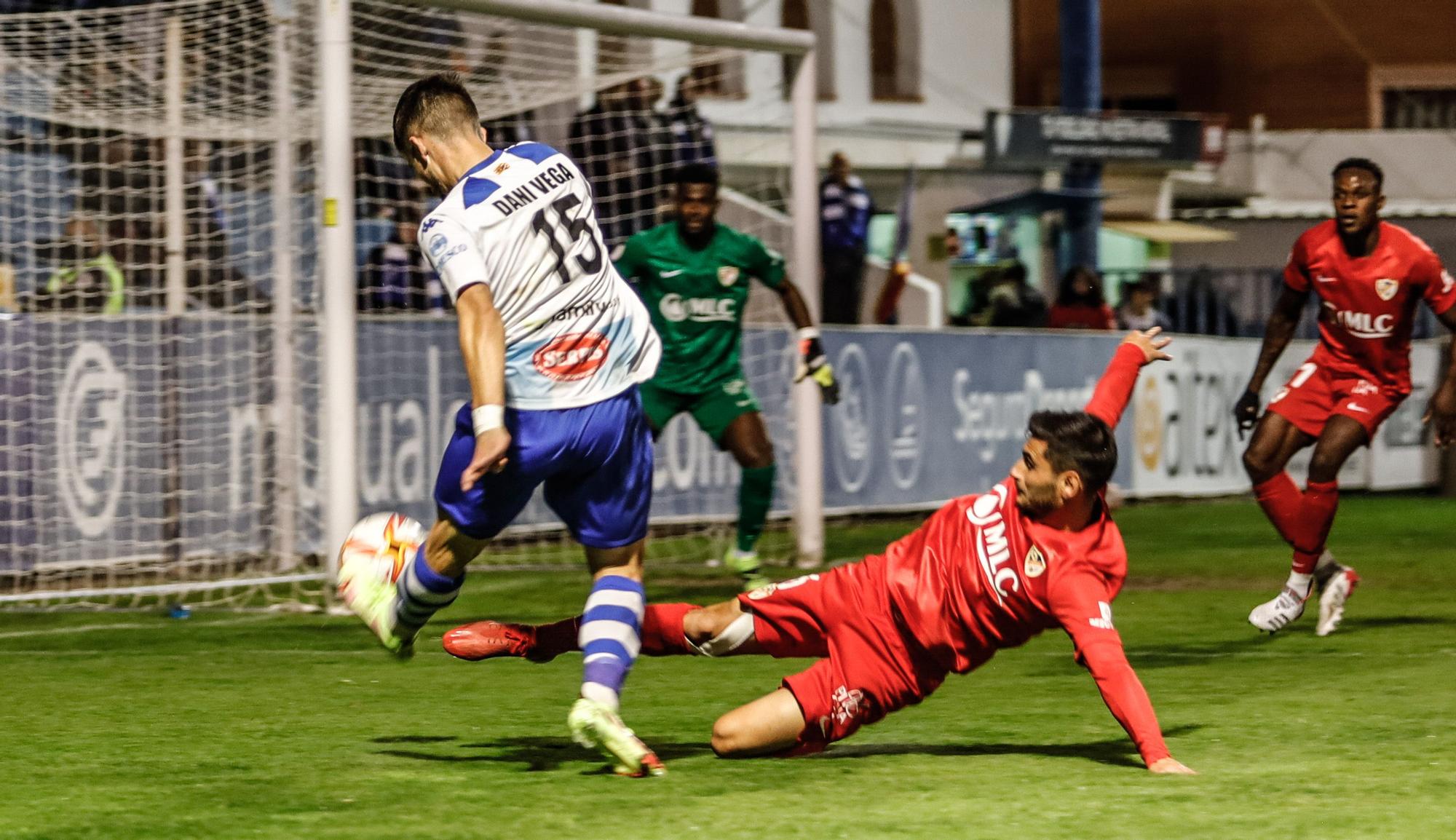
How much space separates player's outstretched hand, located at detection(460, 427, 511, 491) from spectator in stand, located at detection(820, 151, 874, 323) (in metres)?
10.8

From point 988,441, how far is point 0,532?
7.91m

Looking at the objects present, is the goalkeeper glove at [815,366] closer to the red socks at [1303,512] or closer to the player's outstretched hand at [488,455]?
the red socks at [1303,512]

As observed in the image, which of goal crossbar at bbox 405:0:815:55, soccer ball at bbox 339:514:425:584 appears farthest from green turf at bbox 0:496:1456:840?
goal crossbar at bbox 405:0:815:55

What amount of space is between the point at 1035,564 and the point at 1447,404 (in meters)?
3.86

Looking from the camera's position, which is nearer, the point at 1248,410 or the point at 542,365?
the point at 542,365

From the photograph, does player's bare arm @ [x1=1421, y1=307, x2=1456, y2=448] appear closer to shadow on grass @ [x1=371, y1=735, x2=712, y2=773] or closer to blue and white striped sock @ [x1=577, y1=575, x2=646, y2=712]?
shadow on grass @ [x1=371, y1=735, x2=712, y2=773]

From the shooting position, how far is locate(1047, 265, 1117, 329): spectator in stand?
18875mm

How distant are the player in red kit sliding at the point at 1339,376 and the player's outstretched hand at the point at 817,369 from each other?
1986 mm

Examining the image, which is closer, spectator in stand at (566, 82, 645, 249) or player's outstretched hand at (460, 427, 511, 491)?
player's outstretched hand at (460, 427, 511, 491)

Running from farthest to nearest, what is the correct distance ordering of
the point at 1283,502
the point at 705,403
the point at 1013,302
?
the point at 1013,302 < the point at 705,403 < the point at 1283,502

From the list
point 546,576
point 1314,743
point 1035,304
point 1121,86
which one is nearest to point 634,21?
point 546,576

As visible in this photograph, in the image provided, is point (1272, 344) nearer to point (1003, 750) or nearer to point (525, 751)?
point (1003, 750)

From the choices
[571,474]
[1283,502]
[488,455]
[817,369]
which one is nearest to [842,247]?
[817,369]

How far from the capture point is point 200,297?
1102cm
